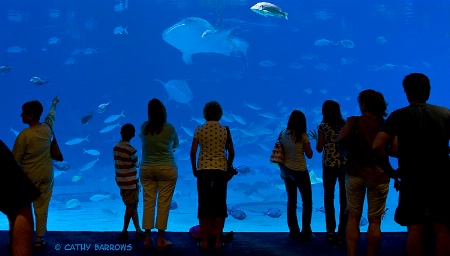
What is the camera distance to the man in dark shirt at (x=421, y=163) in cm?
251

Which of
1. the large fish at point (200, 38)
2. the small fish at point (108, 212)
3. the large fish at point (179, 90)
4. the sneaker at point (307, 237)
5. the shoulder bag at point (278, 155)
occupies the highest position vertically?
the large fish at point (200, 38)

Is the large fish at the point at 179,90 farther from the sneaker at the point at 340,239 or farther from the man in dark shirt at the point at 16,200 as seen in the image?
the man in dark shirt at the point at 16,200

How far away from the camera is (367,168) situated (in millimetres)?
3262

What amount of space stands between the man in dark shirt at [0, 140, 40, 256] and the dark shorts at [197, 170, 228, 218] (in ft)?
8.21

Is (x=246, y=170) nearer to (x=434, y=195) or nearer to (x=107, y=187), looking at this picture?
(x=434, y=195)

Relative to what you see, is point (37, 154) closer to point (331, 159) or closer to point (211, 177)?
point (211, 177)

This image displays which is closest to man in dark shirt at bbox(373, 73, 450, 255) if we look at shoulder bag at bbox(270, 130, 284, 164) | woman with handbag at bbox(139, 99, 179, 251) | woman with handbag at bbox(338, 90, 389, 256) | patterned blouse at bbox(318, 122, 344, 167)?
woman with handbag at bbox(338, 90, 389, 256)

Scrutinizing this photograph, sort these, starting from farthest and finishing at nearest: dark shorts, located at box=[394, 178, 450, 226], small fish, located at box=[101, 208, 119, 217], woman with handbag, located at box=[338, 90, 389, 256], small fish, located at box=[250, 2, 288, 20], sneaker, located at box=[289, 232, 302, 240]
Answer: small fish, located at box=[101, 208, 119, 217] < small fish, located at box=[250, 2, 288, 20] < sneaker, located at box=[289, 232, 302, 240] < woman with handbag, located at box=[338, 90, 389, 256] < dark shorts, located at box=[394, 178, 450, 226]

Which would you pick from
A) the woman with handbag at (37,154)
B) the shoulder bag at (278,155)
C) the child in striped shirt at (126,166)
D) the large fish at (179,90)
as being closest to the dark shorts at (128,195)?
the child in striped shirt at (126,166)

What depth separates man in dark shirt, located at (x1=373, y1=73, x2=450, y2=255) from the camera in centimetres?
251

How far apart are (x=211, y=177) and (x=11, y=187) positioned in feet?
8.47

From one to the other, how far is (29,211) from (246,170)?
27.0ft

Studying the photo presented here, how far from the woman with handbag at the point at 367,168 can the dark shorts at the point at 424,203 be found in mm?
583

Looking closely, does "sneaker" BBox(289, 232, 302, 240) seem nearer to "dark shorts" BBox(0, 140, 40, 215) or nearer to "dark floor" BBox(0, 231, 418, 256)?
"dark floor" BBox(0, 231, 418, 256)
